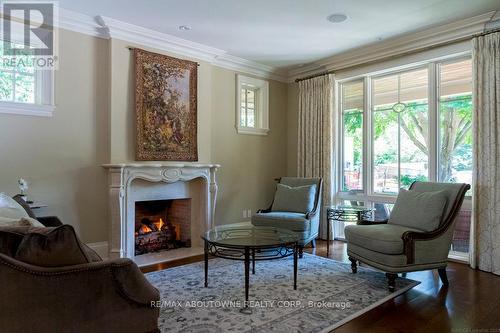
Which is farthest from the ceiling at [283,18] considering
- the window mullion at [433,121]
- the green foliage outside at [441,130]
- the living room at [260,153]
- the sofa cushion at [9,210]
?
the sofa cushion at [9,210]

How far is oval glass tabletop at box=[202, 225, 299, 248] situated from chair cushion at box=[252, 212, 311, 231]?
84cm

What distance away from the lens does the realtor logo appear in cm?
343

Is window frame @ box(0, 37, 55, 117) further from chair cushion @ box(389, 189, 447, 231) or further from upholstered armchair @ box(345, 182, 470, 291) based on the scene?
chair cushion @ box(389, 189, 447, 231)

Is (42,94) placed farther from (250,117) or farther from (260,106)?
(260,106)

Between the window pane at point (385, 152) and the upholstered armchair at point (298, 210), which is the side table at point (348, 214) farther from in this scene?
the window pane at point (385, 152)

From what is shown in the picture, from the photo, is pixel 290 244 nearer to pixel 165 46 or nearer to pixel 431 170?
pixel 431 170

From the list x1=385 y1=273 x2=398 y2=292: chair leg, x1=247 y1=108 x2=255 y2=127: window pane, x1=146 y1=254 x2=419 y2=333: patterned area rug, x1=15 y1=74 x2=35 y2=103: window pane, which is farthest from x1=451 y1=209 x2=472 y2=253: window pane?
x1=15 y1=74 x2=35 y2=103: window pane

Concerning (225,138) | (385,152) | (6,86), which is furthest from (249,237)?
(6,86)

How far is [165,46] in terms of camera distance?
4.42 m

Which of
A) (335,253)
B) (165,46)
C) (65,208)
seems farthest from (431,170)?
(65,208)

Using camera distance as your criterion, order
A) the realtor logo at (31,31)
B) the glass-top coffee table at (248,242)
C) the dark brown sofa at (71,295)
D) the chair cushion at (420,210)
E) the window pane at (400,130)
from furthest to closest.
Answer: the window pane at (400,130), the realtor logo at (31,31), the chair cushion at (420,210), the glass-top coffee table at (248,242), the dark brown sofa at (71,295)

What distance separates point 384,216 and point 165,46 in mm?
3940

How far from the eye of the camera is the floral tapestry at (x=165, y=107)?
420cm

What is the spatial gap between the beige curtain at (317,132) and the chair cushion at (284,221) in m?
1.13
